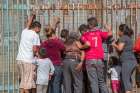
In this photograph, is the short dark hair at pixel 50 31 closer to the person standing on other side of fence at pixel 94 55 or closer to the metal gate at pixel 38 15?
the person standing on other side of fence at pixel 94 55

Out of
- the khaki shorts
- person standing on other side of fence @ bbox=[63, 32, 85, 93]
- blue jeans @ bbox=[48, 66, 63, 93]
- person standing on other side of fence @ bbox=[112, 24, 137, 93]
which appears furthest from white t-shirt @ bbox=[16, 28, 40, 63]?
person standing on other side of fence @ bbox=[112, 24, 137, 93]

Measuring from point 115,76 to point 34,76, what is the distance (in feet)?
6.48

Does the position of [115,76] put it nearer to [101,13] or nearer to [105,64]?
[105,64]

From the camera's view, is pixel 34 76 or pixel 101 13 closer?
pixel 34 76

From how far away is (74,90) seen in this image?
44.1ft

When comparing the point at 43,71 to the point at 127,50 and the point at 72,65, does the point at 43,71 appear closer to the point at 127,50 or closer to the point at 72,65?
the point at 72,65

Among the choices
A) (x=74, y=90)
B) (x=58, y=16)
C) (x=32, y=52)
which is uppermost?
(x=58, y=16)

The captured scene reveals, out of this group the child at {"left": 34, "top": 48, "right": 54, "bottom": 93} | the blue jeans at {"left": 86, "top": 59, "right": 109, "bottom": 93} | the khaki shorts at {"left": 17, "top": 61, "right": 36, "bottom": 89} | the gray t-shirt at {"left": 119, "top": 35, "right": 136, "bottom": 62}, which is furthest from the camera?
the khaki shorts at {"left": 17, "top": 61, "right": 36, "bottom": 89}

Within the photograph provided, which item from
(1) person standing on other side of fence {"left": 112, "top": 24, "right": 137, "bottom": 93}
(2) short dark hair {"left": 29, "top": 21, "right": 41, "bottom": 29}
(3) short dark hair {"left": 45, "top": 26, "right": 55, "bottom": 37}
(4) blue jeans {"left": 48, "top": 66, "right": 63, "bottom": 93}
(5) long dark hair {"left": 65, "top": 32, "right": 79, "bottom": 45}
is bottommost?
(4) blue jeans {"left": 48, "top": 66, "right": 63, "bottom": 93}

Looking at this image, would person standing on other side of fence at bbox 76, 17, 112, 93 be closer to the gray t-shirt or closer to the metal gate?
the gray t-shirt

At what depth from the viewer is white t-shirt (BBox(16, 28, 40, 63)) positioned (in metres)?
13.6

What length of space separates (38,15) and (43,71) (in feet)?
6.70

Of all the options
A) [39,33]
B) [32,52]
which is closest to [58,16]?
[39,33]

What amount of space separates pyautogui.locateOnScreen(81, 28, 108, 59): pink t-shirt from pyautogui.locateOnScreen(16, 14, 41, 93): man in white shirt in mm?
1145
